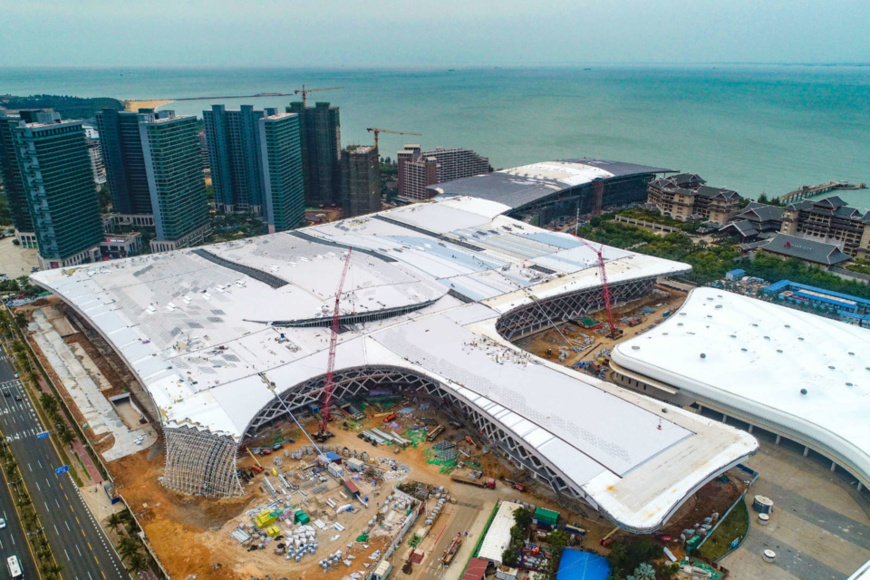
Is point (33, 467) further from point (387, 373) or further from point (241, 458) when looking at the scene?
point (387, 373)

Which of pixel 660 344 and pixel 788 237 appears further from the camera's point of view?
pixel 788 237

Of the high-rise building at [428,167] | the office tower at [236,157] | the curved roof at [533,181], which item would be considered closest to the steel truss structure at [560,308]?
the curved roof at [533,181]

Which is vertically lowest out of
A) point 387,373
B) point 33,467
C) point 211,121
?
point 33,467

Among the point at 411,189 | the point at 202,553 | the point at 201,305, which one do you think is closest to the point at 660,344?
the point at 202,553

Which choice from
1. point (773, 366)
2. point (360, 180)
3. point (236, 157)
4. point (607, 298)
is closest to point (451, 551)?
point (773, 366)

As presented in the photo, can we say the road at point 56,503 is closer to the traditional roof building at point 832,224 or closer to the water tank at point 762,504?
the water tank at point 762,504

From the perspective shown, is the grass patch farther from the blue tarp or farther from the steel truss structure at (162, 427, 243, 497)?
the steel truss structure at (162, 427, 243, 497)
